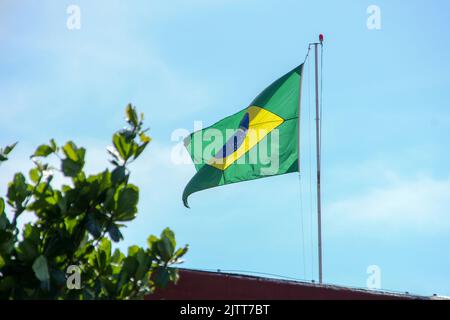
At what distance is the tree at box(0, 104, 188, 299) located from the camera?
1123cm

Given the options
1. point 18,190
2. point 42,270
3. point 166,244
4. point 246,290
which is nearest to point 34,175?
point 18,190

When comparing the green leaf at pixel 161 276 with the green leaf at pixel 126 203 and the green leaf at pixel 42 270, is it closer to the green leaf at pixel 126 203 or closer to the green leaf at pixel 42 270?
the green leaf at pixel 126 203

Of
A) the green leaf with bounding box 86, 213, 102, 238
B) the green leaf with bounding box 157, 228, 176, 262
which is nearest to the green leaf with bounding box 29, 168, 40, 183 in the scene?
the green leaf with bounding box 86, 213, 102, 238

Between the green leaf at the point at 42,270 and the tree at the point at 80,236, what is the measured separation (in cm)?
18

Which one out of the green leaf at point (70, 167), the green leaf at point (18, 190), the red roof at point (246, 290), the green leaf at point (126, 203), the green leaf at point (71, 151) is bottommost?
the red roof at point (246, 290)

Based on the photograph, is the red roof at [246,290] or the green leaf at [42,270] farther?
the red roof at [246,290]

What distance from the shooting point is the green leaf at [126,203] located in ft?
37.2

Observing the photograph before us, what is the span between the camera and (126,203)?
37.2 feet

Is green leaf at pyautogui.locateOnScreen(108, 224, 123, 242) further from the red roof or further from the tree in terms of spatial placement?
the red roof

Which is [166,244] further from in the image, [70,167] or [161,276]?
[70,167]

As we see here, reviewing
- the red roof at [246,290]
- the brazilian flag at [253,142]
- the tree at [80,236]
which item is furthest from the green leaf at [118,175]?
the brazilian flag at [253,142]

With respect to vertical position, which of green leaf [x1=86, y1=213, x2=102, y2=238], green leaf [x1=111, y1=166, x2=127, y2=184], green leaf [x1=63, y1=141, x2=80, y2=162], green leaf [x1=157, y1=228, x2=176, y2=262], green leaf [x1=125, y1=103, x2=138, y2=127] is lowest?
green leaf [x1=157, y1=228, x2=176, y2=262]
